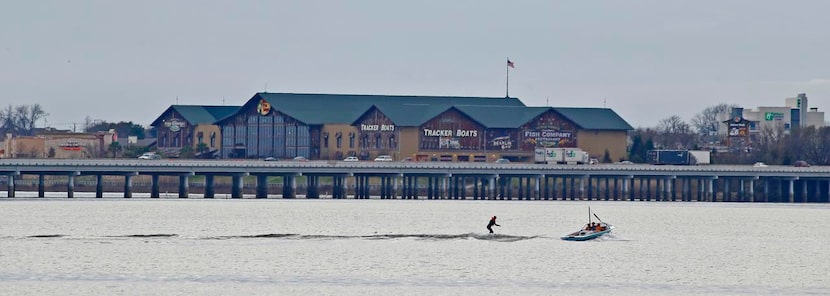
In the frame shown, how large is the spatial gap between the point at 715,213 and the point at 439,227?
3751cm

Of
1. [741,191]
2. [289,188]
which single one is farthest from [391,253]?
[741,191]

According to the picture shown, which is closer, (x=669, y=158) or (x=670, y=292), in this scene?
(x=670, y=292)

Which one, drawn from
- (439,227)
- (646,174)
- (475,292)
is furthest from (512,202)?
(475,292)

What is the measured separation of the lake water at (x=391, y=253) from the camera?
6825 cm

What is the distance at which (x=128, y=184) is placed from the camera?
6127 inches

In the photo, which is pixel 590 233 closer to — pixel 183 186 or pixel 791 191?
pixel 183 186

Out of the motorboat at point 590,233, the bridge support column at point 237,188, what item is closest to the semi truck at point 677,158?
the bridge support column at point 237,188

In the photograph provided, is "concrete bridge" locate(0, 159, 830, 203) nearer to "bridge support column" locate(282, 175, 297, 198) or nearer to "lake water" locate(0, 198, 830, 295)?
"bridge support column" locate(282, 175, 297, 198)

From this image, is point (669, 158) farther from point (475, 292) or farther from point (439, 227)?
point (475, 292)

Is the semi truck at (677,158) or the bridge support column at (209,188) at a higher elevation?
the semi truck at (677,158)

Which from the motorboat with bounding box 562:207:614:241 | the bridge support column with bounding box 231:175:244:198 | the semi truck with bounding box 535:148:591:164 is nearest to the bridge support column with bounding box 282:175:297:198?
the bridge support column with bounding box 231:175:244:198

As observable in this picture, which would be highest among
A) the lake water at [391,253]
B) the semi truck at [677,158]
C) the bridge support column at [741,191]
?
the semi truck at [677,158]

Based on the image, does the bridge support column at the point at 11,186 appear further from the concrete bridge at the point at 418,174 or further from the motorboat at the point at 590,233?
the motorboat at the point at 590,233

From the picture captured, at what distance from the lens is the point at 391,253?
8381 centimetres
